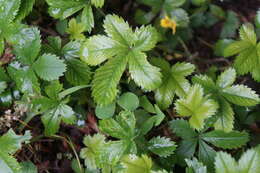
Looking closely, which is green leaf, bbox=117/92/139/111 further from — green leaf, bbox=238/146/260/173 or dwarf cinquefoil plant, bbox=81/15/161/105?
green leaf, bbox=238/146/260/173

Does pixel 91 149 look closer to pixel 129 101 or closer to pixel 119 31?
pixel 129 101

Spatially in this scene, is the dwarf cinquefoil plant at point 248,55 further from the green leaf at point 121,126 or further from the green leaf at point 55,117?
the green leaf at point 55,117

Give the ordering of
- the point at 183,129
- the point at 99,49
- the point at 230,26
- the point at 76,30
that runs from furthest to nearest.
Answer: the point at 230,26, the point at 76,30, the point at 183,129, the point at 99,49

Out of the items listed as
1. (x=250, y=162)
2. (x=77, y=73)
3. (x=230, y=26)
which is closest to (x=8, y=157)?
(x=77, y=73)

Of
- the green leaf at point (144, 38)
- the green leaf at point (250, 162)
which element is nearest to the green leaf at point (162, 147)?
the green leaf at point (250, 162)

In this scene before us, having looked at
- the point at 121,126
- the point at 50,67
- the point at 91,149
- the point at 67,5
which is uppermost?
the point at 67,5

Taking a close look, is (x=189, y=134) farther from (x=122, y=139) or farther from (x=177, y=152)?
(x=122, y=139)
